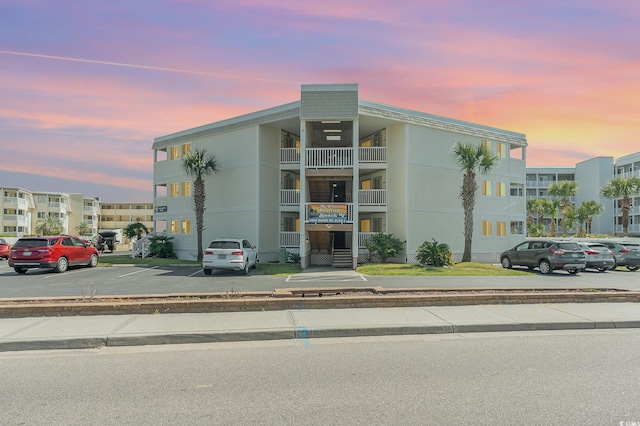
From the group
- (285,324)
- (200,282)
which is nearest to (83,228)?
(200,282)

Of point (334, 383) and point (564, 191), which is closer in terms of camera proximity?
point (334, 383)

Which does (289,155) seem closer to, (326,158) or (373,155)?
(326,158)

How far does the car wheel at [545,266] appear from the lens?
21.1 metres

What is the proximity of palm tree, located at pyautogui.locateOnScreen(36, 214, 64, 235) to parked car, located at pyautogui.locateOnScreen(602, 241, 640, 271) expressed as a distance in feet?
292

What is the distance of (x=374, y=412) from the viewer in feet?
15.1

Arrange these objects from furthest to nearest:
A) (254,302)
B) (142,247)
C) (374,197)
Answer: (142,247), (374,197), (254,302)

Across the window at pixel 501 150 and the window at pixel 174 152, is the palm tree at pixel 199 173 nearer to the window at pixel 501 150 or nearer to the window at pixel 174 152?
the window at pixel 174 152

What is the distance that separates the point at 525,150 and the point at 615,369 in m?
31.4

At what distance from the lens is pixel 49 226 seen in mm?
85750

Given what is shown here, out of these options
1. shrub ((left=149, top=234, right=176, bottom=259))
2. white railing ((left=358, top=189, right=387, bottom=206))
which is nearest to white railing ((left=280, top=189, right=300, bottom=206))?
white railing ((left=358, top=189, right=387, bottom=206))

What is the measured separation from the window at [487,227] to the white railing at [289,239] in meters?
14.0

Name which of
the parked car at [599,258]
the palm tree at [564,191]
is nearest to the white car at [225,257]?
the parked car at [599,258]

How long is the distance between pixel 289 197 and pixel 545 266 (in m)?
16.1

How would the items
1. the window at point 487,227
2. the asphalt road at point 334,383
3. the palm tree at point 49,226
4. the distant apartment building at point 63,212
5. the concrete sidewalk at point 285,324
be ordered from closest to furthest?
the asphalt road at point 334,383, the concrete sidewalk at point 285,324, the window at point 487,227, the distant apartment building at point 63,212, the palm tree at point 49,226
